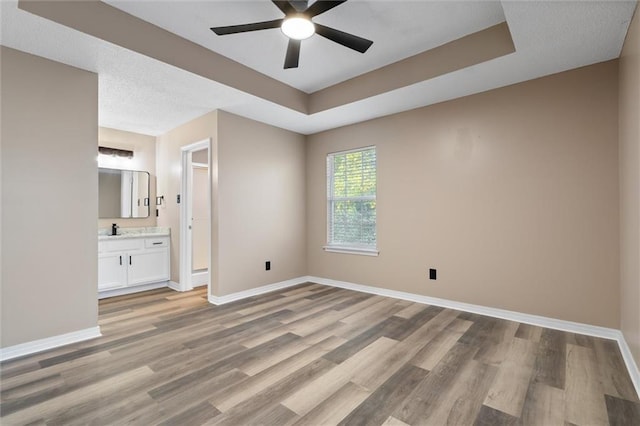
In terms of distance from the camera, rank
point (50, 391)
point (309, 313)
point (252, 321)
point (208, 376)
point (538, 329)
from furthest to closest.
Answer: point (309, 313) → point (252, 321) → point (538, 329) → point (208, 376) → point (50, 391)

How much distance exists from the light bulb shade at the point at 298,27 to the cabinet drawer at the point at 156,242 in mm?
3555

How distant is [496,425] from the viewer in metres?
1.53

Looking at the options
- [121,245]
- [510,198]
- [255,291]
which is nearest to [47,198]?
[121,245]

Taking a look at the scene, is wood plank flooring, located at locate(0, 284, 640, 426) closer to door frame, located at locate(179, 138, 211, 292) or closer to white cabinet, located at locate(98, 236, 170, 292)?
white cabinet, located at locate(98, 236, 170, 292)

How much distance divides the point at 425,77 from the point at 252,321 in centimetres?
294

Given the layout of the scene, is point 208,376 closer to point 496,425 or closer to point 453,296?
point 496,425

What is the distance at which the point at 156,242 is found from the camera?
443 cm

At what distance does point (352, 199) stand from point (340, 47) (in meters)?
2.09

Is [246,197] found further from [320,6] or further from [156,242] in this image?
[320,6]

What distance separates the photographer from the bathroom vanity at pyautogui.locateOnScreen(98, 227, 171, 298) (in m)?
3.90

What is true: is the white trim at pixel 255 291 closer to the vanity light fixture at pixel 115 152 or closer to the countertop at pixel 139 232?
the countertop at pixel 139 232

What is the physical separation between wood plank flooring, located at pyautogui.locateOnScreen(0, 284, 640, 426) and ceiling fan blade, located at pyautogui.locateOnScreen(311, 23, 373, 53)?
2.34m

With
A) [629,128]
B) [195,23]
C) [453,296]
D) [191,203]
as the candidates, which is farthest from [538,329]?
[191,203]

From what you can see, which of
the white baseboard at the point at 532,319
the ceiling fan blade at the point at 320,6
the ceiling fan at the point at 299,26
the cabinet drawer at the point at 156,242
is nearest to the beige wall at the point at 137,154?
the cabinet drawer at the point at 156,242
